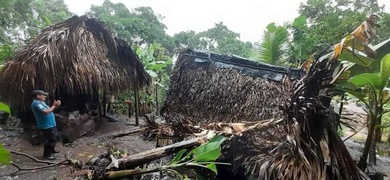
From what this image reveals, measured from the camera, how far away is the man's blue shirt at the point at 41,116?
17.2 feet

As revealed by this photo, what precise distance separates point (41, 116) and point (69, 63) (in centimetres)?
197

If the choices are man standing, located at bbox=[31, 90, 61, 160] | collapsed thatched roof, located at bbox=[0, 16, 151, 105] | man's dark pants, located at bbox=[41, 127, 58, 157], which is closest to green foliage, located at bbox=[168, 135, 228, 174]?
man standing, located at bbox=[31, 90, 61, 160]

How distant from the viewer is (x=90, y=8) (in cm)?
1688

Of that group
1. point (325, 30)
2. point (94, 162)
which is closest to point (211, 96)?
point (94, 162)

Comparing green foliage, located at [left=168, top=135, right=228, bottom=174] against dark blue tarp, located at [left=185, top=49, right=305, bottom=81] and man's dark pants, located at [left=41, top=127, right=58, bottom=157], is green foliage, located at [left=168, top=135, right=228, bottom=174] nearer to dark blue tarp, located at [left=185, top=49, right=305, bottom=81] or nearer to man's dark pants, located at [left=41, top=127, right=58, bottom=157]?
dark blue tarp, located at [left=185, top=49, right=305, bottom=81]

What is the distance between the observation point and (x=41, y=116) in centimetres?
535

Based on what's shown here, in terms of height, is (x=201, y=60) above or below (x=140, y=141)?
above

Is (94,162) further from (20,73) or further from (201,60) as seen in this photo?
(20,73)

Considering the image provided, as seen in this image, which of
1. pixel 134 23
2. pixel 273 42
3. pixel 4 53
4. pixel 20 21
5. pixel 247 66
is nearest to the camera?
pixel 247 66

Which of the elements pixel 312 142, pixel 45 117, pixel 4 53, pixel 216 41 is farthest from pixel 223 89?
pixel 216 41

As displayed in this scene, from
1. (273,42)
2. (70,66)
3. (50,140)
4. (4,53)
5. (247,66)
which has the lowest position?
(50,140)

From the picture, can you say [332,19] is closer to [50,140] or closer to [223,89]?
[223,89]

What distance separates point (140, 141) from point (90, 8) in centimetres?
1224

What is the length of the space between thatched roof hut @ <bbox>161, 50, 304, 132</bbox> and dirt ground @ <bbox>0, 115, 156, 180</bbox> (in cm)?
205
